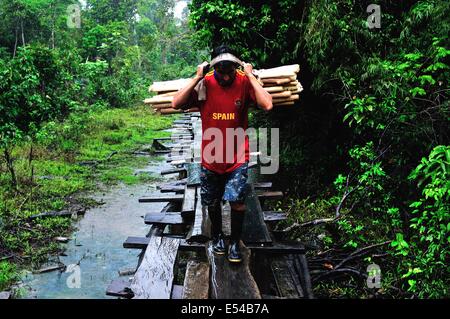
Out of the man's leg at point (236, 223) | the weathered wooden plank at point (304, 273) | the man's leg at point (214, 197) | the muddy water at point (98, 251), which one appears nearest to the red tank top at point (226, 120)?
the man's leg at point (214, 197)

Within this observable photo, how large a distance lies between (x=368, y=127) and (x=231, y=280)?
12.9 ft

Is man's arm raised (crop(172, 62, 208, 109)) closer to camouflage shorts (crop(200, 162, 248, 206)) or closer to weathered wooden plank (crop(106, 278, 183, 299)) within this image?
camouflage shorts (crop(200, 162, 248, 206))

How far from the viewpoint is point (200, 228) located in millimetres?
4738

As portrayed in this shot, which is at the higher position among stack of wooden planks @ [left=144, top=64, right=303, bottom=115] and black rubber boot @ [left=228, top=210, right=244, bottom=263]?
stack of wooden planks @ [left=144, top=64, right=303, bottom=115]

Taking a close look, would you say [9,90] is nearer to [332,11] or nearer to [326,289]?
[332,11]

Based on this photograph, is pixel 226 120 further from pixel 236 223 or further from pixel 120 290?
pixel 120 290

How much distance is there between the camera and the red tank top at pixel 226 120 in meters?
3.97

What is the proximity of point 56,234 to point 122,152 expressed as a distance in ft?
21.4

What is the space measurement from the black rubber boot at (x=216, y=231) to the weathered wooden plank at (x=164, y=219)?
110cm

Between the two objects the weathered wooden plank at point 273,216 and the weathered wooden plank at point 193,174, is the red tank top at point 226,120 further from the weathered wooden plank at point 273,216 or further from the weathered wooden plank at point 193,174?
the weathered wooden plank at point 193,174

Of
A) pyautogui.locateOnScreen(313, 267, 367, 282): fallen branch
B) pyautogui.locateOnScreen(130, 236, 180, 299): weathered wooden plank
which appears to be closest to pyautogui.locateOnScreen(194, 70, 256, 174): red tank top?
pyautogui.locateOnScreen(130, 236, 180, 299): weathered wooden plank

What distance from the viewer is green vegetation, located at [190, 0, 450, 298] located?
15.2 ft

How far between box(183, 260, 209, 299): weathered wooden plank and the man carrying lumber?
26 centimetres
